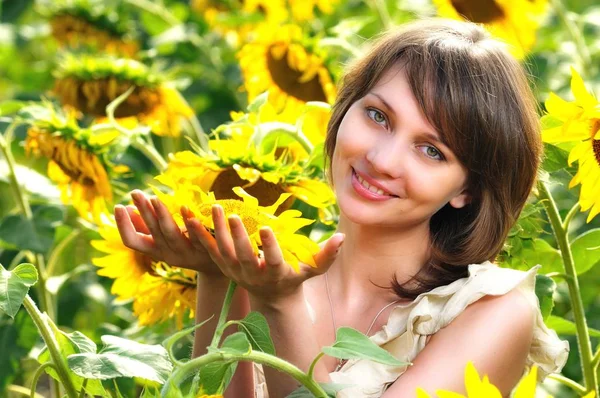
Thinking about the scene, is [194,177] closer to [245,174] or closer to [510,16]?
[245,174]

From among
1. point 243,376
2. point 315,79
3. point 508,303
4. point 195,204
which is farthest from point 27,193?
point 508,303

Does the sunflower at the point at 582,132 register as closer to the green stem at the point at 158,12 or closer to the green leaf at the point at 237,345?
the green leaf at the point at 237,345

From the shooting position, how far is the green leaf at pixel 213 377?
3.19ft

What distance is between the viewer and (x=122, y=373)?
102cm

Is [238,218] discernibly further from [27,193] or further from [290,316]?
[27,193]

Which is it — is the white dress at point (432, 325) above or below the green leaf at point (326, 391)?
below

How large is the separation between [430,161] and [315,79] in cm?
65

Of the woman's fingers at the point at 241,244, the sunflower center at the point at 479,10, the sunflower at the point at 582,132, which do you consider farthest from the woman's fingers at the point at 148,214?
the sunflower center at the point at 479,10

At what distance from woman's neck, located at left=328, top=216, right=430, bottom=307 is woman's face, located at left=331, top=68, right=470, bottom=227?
1.5 inches

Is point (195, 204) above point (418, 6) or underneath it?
above

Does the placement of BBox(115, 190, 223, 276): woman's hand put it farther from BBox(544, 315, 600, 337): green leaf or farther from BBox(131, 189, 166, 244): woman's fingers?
BBox(544, 315, 600, 337): green leaf

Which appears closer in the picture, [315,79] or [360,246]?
[360,246]

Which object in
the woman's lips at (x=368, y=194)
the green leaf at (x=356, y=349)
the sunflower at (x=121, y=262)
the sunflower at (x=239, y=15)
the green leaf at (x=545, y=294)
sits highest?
the green leaf at (x=356, y=349)

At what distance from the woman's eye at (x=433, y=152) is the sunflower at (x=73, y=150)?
1.71 ft
